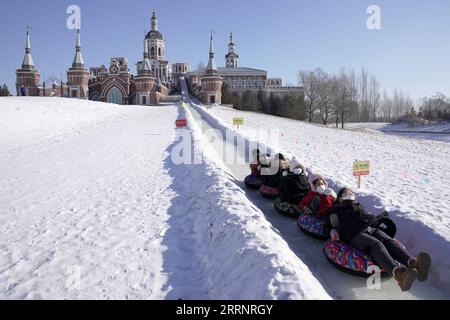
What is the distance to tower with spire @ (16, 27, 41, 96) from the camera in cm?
6950

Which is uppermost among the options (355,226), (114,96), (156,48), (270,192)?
(156,48)

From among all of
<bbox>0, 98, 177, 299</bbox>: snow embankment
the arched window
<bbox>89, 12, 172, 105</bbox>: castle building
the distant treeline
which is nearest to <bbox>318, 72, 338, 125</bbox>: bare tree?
the distant treeline

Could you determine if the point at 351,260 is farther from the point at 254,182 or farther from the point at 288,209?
the point at 254,182

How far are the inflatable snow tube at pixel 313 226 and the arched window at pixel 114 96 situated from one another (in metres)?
73.9

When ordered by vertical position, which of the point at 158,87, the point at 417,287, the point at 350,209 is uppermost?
the point at 158,87

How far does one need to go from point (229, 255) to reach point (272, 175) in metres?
4.42

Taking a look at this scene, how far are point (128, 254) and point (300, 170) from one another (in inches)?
170

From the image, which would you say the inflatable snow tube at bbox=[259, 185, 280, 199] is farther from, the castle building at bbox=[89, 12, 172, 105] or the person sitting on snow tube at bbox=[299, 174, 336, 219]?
the castle building at bbox=[89, 12, 172, 105]

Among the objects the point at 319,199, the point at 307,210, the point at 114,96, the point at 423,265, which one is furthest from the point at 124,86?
the point at 423,265

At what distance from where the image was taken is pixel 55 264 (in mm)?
5535

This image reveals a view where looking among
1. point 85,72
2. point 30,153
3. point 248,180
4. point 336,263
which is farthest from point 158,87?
point 336,263

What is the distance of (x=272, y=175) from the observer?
9500 mm

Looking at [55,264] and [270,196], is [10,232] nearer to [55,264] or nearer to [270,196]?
[55,264]

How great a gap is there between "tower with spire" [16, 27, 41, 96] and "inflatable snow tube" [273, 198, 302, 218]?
249 ft
